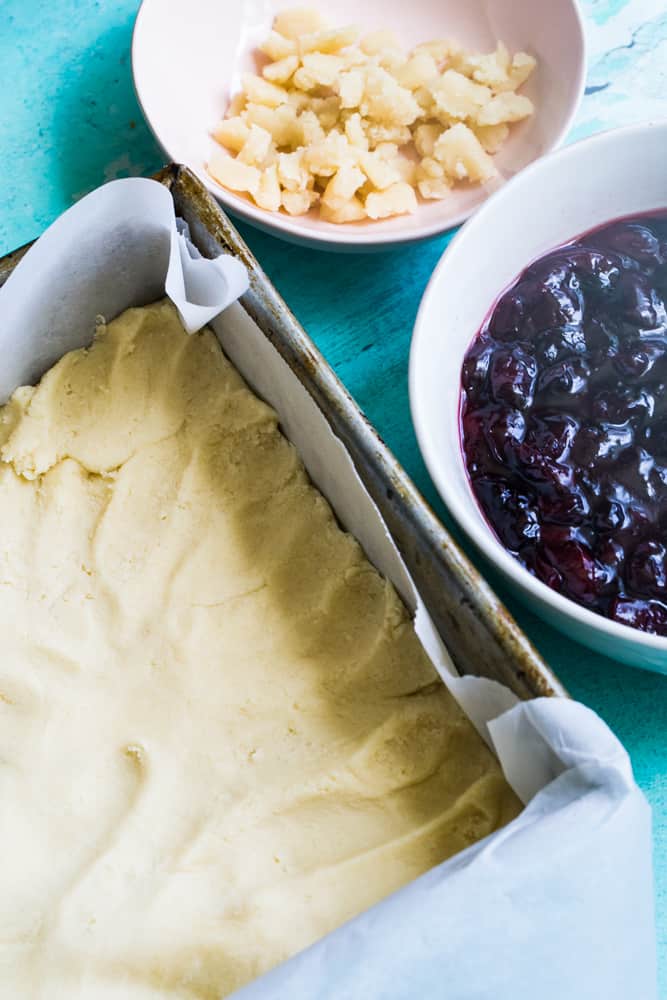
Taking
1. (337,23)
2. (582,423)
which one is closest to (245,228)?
(337,23)

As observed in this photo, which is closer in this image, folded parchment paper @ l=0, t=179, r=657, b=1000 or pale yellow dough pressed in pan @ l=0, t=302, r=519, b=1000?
folded parchment paper @ l=0, t=179, r=657, b=1000

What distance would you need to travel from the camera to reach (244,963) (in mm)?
787

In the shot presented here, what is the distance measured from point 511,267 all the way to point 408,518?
1.05 feet

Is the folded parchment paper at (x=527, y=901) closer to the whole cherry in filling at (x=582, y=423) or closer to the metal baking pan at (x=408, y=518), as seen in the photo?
the metal baking pan at (x=408, y=518)

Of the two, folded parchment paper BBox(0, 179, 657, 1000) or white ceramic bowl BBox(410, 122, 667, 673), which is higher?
white ceramic bowl BBox(410, 122, 667, 673)

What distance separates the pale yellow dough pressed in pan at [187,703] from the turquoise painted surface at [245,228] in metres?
0.20

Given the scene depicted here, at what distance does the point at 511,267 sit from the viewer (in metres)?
1.03

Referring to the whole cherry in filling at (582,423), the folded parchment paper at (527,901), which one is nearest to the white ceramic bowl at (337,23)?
the whole cherry in filling at (582,423)

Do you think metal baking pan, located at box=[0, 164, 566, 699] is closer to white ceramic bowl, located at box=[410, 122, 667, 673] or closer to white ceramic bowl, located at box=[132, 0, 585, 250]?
white ceramic bowl, located at box=[410, 122, 667, 673]

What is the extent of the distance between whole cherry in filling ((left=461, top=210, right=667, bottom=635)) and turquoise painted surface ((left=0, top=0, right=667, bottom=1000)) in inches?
→ 6.0

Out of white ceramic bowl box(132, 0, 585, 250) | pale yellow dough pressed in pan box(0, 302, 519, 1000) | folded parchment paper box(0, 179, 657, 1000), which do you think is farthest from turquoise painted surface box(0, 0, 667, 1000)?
folded parchment paper box(0, 179, 657, 1000)

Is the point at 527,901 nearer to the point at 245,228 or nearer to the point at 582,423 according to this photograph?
the point at 582,423

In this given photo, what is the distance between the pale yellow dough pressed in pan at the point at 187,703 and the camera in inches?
31.9

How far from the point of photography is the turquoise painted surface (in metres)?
1.17
